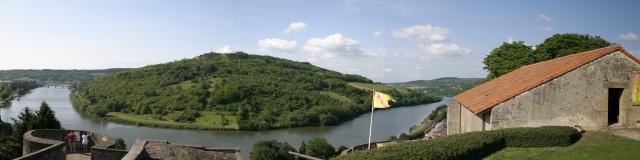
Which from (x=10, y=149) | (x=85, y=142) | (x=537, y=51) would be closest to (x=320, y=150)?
(x=537, y=51)

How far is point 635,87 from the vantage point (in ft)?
48.2

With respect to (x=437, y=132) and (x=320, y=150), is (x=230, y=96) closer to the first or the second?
(x=320, y=150)

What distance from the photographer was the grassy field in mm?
81125

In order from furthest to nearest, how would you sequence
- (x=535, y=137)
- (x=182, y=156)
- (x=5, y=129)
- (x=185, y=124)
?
1. (x=185, y=124)
2. (x=5, y=129)
3. (x=182, y=156)
4. (x=535, y=137)

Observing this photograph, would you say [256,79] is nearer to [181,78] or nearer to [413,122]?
[181,78]

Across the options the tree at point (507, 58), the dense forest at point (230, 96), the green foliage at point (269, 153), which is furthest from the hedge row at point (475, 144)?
the dense forest at point (230, 96)

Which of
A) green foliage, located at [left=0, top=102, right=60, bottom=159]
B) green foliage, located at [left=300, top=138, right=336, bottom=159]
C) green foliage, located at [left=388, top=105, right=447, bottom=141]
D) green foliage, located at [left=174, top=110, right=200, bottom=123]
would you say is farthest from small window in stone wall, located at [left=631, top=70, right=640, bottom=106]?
green foliage, located at [left=174, top=110, right=200, bottom=123]

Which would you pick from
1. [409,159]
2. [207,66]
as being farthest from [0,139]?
[207,66]

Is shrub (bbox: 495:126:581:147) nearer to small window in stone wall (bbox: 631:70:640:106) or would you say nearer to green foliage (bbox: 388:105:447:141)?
small window in stone wall (bbox: 631:70:640:106)

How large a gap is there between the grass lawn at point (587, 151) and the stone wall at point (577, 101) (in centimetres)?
121

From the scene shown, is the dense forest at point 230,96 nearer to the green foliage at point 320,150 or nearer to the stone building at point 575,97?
the green foliage at point 320,150

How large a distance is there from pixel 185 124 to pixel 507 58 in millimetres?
59320

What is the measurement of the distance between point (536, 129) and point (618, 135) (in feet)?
8.87

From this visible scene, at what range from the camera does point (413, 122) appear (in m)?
89.2
